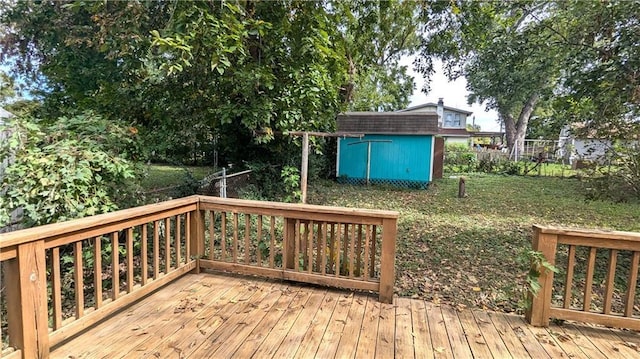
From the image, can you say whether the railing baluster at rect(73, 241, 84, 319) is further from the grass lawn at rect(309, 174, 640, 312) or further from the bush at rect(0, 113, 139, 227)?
the grass lawn at rect(309, 174, 640, 312)

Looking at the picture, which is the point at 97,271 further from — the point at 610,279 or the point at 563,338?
the point at 610,279

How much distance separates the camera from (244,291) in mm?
3018

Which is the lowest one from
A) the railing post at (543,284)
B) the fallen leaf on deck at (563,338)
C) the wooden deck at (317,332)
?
the wooden deck at (317,332)

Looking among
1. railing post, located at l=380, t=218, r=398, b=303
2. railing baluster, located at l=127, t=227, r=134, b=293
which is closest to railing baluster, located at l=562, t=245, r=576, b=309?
railing post, located at l=380, t=218, r=398, b=303

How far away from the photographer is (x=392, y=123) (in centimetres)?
1080

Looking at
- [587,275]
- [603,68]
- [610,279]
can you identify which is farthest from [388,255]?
[603,68]

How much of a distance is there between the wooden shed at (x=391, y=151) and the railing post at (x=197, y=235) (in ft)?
24.1

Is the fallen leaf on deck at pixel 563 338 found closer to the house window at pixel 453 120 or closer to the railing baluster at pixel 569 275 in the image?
the railing baluster at pixel 569 275

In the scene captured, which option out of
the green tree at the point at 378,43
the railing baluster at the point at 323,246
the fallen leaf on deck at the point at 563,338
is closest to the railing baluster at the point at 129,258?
the railing baluster at the point at 323,246

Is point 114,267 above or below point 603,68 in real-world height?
below

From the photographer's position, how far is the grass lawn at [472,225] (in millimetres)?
3500

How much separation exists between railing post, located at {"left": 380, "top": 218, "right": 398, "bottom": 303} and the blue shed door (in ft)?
26.0

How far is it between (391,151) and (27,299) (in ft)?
32.2

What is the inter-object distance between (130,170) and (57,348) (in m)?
1.68
